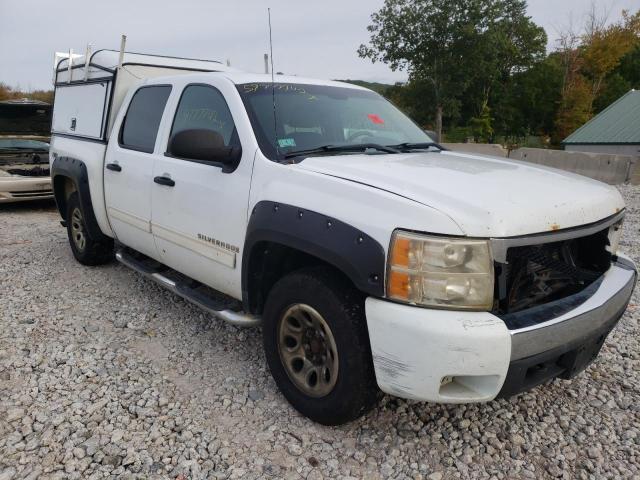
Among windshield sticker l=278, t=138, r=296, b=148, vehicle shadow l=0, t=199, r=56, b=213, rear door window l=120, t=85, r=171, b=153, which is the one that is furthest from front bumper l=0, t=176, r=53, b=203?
windshield sticker l=278, t=138, r=296, b=148

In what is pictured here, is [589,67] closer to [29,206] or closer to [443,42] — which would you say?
[443,42]

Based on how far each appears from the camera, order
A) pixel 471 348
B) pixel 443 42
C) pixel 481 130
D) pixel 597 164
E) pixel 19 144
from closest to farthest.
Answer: pixel 471 348 → pixel 19 144 → pixel 597 164 → pixel 443 42 → pixel 481 130

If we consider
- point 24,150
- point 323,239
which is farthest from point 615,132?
point 323,239

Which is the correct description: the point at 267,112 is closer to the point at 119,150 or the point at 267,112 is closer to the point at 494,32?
the point at 119,150

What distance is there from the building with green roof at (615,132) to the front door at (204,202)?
1010 inches

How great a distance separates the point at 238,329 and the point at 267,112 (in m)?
1.70

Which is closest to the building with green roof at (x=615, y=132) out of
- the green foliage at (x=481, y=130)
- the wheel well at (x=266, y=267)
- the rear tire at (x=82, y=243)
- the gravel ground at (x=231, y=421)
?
the green foliage at (x=481, y=130)

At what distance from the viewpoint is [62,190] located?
214 inches

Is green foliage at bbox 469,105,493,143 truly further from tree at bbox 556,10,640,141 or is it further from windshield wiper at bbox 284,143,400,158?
windshield wiper at bbox 284,143,400,158

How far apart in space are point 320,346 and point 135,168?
2.21m

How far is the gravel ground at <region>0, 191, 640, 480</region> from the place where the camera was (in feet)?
7.66

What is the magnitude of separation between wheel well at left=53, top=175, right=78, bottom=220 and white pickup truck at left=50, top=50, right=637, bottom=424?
1.69 meters

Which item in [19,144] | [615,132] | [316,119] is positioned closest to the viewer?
[316,119]

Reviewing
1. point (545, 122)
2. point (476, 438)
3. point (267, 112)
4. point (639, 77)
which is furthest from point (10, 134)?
point (639, 77)
